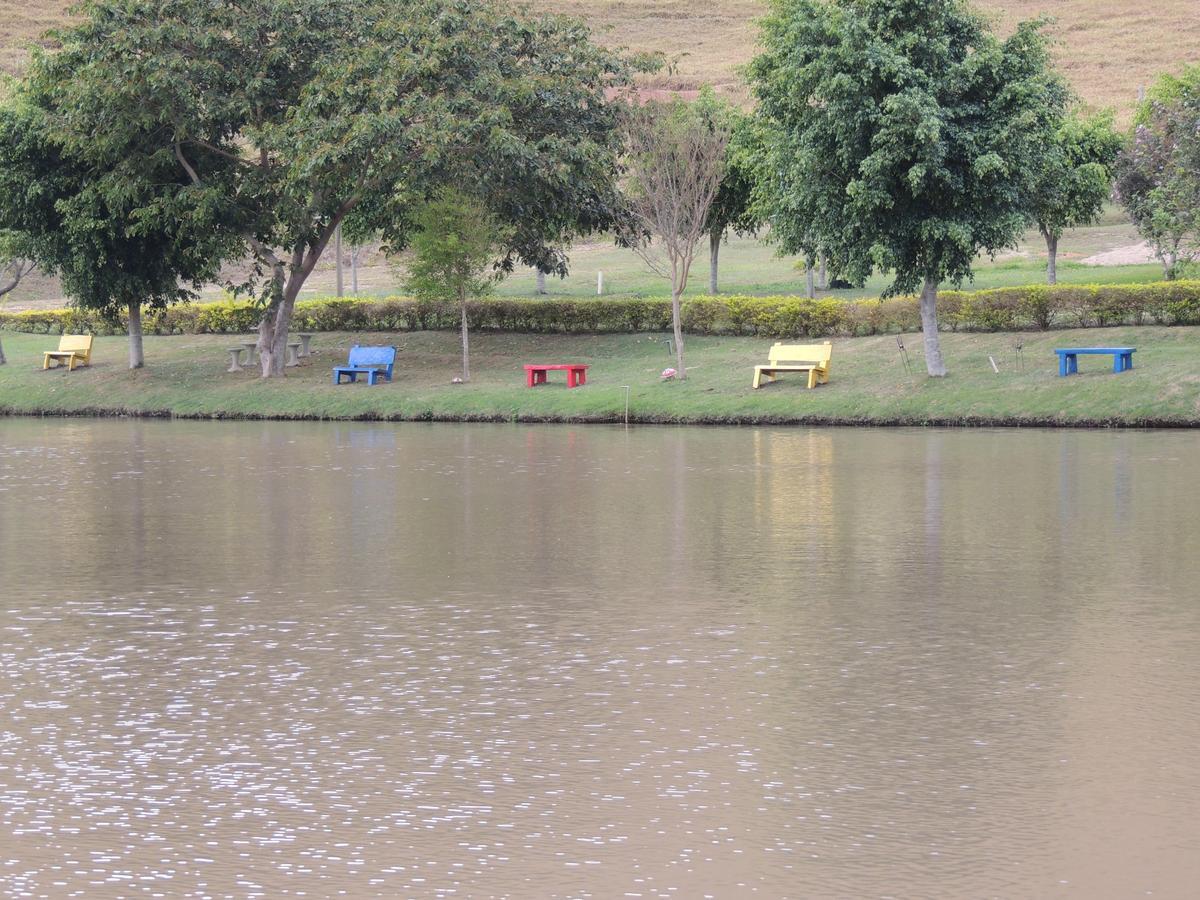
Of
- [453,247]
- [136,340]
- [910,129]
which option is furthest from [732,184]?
[910,129]

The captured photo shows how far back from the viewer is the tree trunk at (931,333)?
1297 inches

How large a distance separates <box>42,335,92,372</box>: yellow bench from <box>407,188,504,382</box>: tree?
36.5 ft

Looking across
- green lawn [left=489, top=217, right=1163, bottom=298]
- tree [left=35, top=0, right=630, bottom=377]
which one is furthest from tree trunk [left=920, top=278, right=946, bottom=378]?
green lawn [left=489, top=217, right=1163, bottom=298]

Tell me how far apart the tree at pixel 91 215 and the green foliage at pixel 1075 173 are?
63.7ft

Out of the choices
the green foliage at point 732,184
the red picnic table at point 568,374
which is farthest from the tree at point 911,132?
the green foliage at point 732,184

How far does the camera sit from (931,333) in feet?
109

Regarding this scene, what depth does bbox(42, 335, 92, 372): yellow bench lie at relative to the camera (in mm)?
44219

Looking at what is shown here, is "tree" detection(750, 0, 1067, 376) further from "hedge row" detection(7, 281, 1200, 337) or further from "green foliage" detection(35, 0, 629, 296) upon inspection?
"green foliage" detection(35, 0, 629, 296)

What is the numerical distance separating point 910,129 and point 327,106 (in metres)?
13.9

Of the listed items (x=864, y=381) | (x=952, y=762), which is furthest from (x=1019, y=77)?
(x=952, y=762)

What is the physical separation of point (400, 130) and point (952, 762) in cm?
2976

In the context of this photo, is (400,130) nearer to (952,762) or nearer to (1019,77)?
(1019,77)

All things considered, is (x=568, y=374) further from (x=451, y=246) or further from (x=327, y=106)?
(x=327, y=106)

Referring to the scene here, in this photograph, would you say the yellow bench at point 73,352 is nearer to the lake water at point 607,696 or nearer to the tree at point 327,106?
the tree at point 327,106
